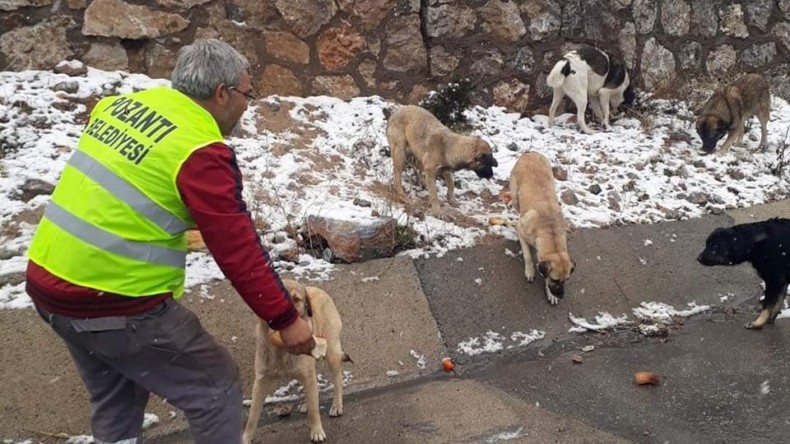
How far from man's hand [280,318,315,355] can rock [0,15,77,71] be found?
5.31 meters

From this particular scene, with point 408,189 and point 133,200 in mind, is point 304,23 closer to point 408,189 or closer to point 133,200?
point 408,189

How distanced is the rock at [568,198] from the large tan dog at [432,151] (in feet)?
2.52

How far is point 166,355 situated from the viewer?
2572 millimetres

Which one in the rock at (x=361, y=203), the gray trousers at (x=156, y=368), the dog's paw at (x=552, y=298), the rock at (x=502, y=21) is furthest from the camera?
the rock at (x=502, y=21)

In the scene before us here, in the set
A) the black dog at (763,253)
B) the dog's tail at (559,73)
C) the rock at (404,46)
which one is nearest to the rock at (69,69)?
the rock at (404,46)

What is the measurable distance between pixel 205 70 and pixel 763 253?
4658mm

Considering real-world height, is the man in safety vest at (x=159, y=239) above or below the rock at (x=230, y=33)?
above

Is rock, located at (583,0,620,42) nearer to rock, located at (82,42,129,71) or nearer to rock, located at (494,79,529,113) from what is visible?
rock, located at (494,79,529,113)

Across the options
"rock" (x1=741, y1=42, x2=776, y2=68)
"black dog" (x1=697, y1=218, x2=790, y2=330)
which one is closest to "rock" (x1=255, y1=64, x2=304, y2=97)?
"black dog" (x1=697, y1=218, x2=790, y2=330)

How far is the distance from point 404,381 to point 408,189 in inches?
108

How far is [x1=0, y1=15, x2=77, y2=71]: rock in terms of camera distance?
6.45 meters

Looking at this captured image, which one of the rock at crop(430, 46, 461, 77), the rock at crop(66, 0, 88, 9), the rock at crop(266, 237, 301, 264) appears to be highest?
the rock at crop(66, 0, 88, 9)

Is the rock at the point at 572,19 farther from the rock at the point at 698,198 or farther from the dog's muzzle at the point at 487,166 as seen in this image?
the dog's muzzle at the point at 487,166

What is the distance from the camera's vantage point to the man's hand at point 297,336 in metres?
2.61
